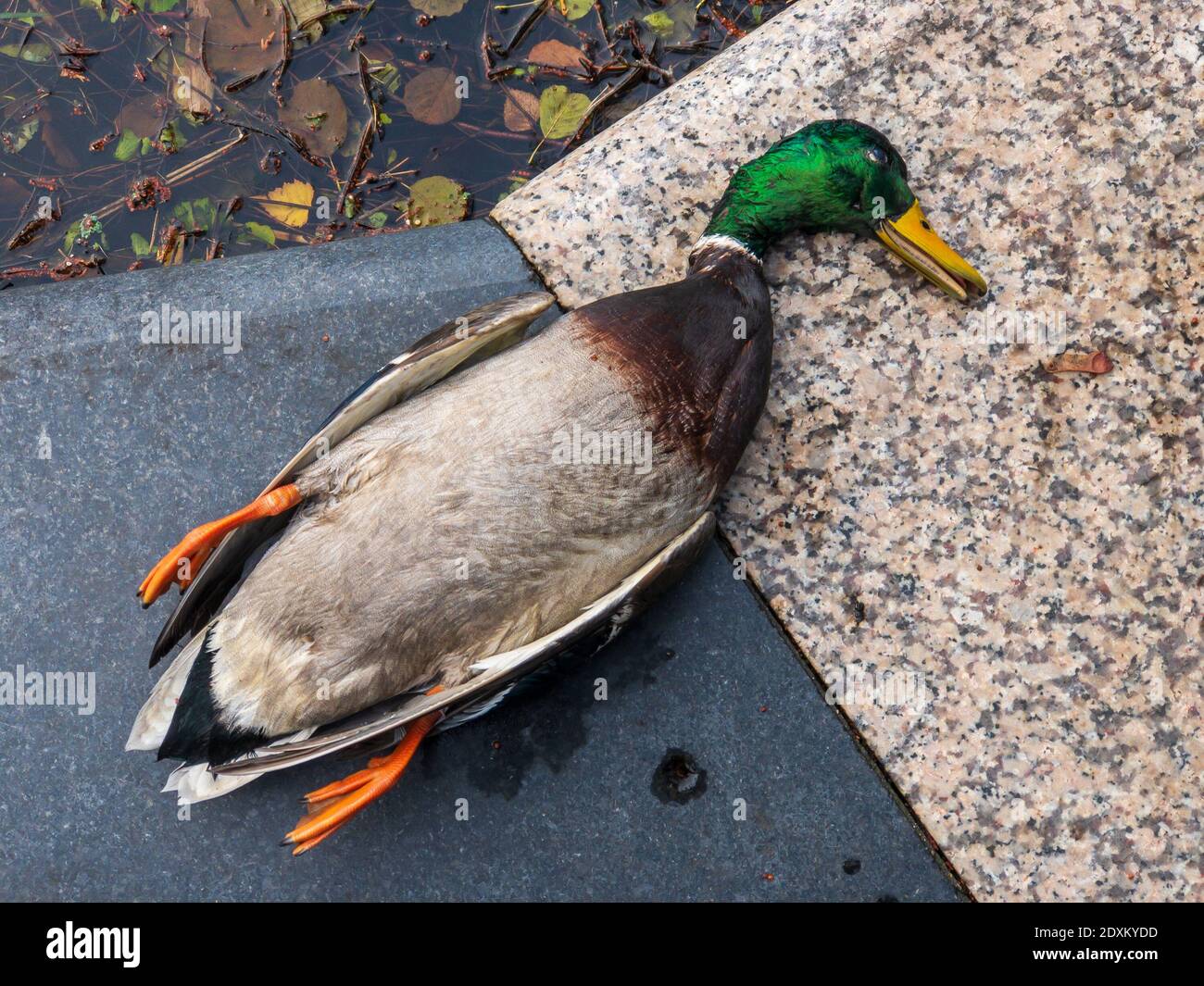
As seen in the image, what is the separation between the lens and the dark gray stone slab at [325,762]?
2.80 meters

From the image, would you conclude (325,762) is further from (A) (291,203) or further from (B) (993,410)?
(B) (993,410)

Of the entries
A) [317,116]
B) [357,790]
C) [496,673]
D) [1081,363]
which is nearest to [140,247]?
[317,116]

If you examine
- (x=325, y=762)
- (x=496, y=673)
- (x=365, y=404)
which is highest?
(x=365, y=404)

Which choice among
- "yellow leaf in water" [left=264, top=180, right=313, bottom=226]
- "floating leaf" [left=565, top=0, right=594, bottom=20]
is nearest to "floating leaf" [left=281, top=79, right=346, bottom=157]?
"yellow leaf in water" [left=264, top=180, right=313, bottom=226]

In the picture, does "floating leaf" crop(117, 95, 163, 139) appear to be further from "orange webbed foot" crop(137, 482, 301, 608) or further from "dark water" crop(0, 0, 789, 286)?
"orange webbed foot" crop(137, 482, 301, 608)

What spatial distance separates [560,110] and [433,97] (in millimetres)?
450

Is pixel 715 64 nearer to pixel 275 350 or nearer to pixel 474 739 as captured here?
pixel 275 350

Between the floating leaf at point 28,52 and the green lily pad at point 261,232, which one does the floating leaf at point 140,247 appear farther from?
the floating leaf at point 28,52

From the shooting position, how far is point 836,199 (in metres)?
2.74

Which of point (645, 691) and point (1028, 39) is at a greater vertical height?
point (1028, 39)

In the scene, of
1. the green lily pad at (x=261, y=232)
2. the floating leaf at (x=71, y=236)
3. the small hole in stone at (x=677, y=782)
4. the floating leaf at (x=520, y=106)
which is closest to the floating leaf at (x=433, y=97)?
the floating leaf at (x=520, y=106)
